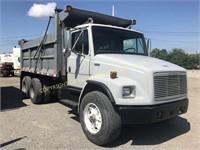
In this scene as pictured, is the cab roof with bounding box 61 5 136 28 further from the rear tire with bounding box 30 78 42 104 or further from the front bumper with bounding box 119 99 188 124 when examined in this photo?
the front bumper with bounding box 119 99 188 124

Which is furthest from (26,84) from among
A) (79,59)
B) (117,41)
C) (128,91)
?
(128,91)

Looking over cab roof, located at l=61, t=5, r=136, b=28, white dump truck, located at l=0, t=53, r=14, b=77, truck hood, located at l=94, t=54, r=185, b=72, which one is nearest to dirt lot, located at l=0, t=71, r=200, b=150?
truck hood, located at l=94, t=54, r=185, b=72

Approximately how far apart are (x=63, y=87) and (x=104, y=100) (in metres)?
Result: 2.48

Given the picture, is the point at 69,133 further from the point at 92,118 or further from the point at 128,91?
the point at 128,91

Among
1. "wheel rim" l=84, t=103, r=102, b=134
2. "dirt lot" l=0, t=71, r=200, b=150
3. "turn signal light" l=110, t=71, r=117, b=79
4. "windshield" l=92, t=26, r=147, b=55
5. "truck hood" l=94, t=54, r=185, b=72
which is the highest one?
"windshield" l=92, t=26, r=147, b=55

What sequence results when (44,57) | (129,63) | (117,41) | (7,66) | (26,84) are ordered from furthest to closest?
(7,66)
(26,84)
(44,57)
(117,41)
(129,63)

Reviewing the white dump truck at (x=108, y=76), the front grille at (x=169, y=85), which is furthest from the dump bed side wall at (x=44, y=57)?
the front grille at (x=169, y=85)

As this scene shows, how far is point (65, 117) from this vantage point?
720 centimetres

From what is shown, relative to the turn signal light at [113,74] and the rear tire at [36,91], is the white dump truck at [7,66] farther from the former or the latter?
the turn signal light at [113,74]

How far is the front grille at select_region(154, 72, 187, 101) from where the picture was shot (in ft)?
15.9

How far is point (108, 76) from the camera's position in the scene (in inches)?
207

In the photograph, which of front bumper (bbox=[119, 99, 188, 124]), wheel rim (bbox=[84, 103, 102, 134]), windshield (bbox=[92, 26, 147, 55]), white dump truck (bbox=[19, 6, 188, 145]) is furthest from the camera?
windshield (bbox=[92, 26, 147, 55])

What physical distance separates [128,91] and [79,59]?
6.18 ft

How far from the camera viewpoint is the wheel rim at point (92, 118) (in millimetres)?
5209
